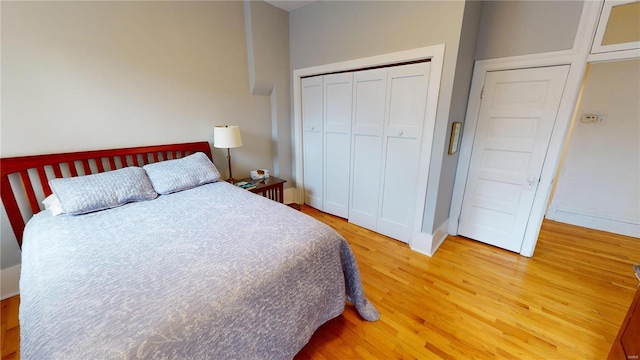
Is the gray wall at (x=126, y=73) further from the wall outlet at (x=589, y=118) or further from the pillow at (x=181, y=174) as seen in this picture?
the wall outlet at (x=589, y=118)

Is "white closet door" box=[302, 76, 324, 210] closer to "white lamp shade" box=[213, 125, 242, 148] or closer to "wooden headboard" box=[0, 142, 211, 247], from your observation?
"white lamp shade" box=[213, 125, 242, 148]

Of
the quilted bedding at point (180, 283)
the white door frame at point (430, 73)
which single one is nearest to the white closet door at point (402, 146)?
the white door frame at point (430, 73)

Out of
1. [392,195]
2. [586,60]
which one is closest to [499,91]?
[586,60]

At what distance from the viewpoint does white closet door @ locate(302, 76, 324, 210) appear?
118 inches

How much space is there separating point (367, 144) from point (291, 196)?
1539 millimetres

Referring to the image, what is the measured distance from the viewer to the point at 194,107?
2488mm

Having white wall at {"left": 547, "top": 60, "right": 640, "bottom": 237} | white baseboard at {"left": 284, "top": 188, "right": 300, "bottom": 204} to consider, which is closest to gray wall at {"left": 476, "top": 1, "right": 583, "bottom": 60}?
white wall at {"left": 547, "top": 60, "right": 640, "bottom": 237}

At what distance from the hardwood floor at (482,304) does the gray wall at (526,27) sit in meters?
1.91

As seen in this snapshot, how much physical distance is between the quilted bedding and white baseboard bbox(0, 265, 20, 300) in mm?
539

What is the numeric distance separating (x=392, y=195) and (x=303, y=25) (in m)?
2.31

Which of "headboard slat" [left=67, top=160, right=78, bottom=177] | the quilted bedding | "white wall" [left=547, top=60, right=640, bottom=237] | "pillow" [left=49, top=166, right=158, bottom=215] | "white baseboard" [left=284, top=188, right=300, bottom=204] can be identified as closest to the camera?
the quilted bedding

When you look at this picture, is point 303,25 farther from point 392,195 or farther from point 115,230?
point 115,230

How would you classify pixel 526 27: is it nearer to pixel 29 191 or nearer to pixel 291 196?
pixel 291 196

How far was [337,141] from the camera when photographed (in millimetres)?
2910
